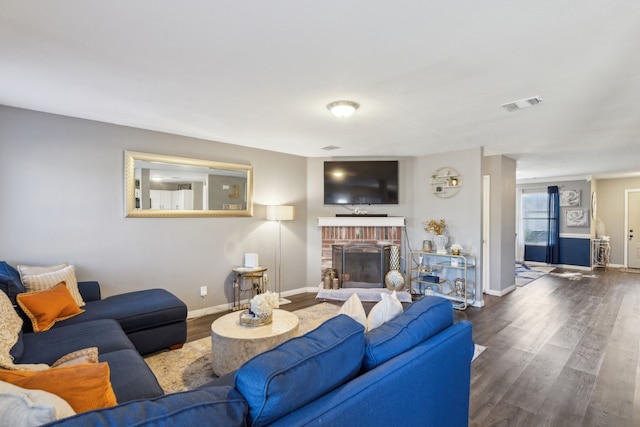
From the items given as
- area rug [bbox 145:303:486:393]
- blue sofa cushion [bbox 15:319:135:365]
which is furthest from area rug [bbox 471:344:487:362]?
blue sofa cushion [bbox 15:319:135:365]

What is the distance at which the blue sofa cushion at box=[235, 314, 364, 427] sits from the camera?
3.03 ft

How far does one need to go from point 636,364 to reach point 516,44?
3078 millimetres

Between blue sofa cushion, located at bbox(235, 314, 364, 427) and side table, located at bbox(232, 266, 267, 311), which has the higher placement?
blue sofa cushion, located at bbox(235, 314, 364, 427)

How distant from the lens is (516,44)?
189cm

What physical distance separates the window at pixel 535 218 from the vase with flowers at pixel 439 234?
214 inches

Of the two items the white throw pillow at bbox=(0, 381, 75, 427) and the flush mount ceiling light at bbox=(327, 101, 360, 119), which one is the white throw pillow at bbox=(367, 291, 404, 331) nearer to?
the white throw pillow at bbox=(0, 381, 75, 427)

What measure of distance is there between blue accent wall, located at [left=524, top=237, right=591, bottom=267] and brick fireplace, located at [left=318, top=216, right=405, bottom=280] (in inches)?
223

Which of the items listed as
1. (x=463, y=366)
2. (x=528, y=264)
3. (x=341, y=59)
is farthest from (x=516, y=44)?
(x=528, y=264)

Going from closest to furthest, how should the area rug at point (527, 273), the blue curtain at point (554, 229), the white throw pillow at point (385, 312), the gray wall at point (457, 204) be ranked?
the white throw pillow at point (385, 312) < the gray wall at point (457, 204) < the area rug at point (527, 273) < the blue curtain at point (554, 229)

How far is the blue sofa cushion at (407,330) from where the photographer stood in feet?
4.26

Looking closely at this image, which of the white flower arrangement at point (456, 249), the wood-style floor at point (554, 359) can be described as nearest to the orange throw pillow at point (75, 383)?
the wood-style floor at point (554, 359)

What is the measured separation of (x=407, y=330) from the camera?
144 cm

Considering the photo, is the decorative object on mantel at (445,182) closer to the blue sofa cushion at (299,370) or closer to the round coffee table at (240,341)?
the round coffee table at (240,341)

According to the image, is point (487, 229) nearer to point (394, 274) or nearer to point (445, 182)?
point (445, 182)
